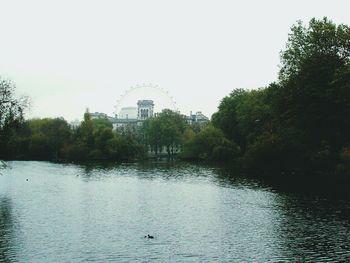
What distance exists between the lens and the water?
28.8 metres

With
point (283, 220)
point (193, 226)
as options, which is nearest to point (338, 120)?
point (283, 220)

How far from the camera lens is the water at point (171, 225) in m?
28.8

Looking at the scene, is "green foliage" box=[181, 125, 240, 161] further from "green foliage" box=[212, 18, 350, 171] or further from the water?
the water

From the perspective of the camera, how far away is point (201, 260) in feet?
90.2

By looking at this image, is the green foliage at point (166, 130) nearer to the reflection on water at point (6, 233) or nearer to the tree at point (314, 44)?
the tree at point (314, 44)

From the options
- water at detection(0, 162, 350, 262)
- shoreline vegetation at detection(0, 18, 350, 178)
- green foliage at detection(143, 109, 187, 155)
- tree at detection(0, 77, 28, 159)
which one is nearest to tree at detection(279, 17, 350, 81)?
shoreline vegetation at detection(0, 18, 350, 178)

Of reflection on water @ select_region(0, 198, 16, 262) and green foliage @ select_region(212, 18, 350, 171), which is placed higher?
green foliage @ select_region(212, 18, 350, 171)

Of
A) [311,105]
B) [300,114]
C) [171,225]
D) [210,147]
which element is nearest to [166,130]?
[210,147]

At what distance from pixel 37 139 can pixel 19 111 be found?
99.6m

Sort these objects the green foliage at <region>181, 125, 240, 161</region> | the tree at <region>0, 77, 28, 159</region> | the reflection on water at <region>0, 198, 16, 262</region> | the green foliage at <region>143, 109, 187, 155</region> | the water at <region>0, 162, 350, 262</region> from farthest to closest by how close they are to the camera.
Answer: the green foliage at <region>143, 109, 187, 155</region>
the green foliage at <region>181, 125, 240, 161</region>
the tree at <region>0, 77, 28, 159</region>
the water at <region>0, 162, 350, 262</region>
the reflection on water at <region>0, 198, 16, 262</region>

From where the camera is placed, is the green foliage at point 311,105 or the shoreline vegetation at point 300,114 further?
the green foliage at point 311,105

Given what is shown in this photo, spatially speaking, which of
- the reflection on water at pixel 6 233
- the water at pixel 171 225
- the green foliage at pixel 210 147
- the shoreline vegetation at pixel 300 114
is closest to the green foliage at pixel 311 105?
the shoreline vegetation at pixel 300 114

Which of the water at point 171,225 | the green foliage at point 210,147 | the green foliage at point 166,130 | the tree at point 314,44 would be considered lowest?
the water at point 171,225

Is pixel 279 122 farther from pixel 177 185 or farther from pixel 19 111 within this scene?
pixel 19 111
